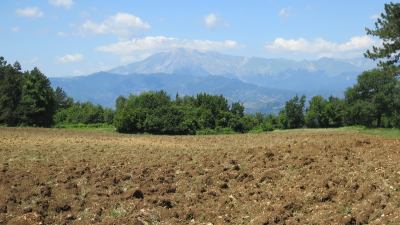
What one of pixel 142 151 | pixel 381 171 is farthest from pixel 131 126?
pixel 381 171

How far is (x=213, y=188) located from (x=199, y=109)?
54.8m

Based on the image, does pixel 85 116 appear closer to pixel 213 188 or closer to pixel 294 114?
pixel 294 114

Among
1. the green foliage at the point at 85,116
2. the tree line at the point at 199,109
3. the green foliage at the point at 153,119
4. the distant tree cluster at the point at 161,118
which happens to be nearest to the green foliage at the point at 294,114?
the tree line at the point at 199,109

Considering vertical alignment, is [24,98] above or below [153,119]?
above

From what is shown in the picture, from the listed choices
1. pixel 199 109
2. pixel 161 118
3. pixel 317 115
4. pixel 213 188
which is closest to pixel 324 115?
pixel 317 115

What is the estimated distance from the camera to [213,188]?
54.4 feet

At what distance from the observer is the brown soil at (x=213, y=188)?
13.6 metres

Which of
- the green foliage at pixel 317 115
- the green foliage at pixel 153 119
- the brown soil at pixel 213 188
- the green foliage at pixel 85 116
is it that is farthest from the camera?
the green foliage at pixel 85 116

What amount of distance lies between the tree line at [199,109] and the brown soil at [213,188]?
1407 inches

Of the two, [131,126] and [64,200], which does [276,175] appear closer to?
[64,200]

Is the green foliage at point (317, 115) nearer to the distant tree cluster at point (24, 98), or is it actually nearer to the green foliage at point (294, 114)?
the green foliage at point (294, 114)

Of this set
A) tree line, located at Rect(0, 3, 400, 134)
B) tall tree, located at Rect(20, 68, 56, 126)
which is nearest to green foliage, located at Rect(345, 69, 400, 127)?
tree line, located at Rect(0, 3, 400, 134)

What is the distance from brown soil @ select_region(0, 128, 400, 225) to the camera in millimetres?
13609

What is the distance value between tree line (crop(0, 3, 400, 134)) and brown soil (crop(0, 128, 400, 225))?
3574 centimetres
